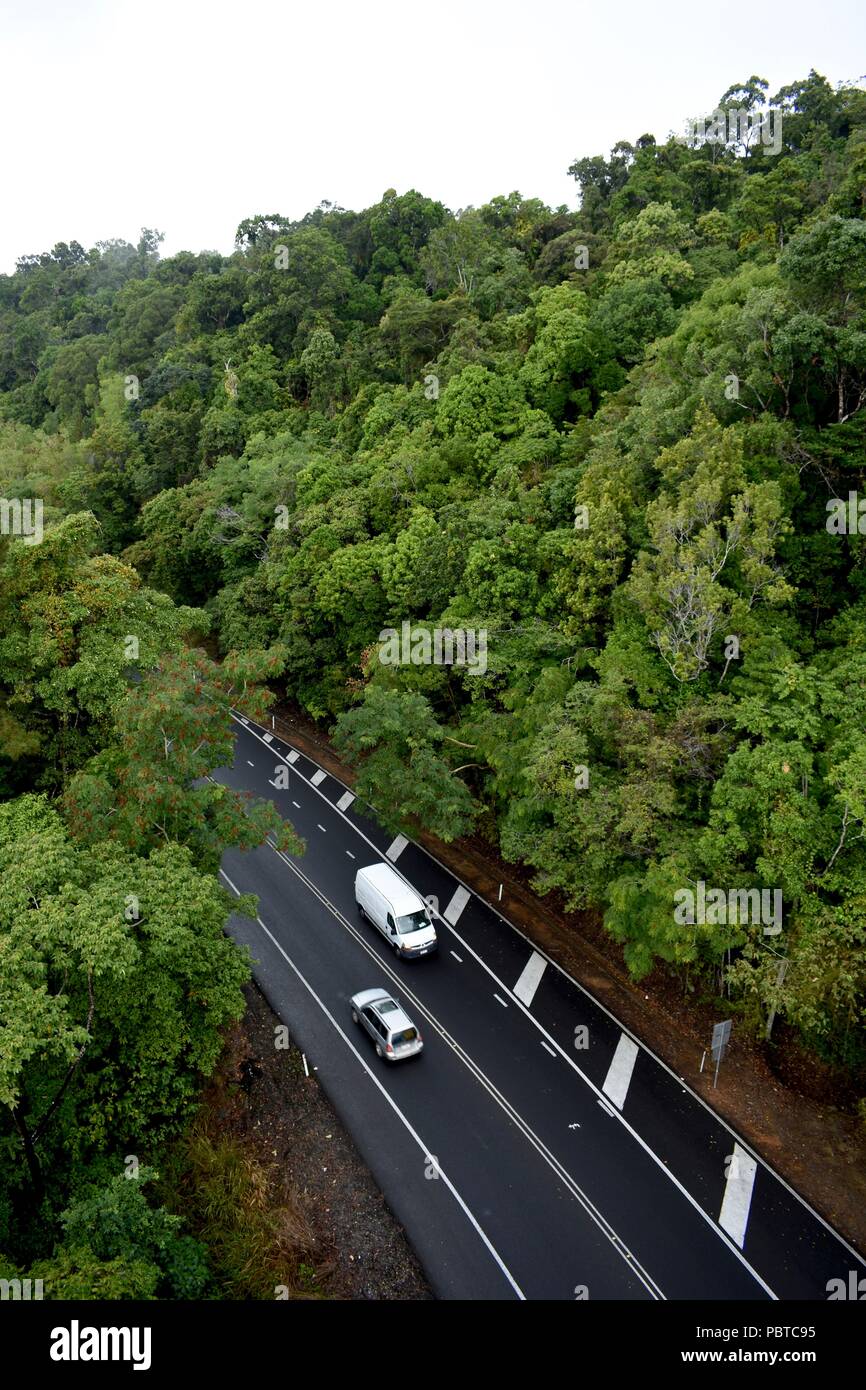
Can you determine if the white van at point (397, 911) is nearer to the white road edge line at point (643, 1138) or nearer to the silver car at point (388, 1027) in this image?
the white road edge line at point (643, 1138)

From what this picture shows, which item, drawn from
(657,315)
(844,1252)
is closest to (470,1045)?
(844,1252)

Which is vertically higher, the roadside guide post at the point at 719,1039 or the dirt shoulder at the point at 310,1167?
the roadside guide post at the point at 719,1039

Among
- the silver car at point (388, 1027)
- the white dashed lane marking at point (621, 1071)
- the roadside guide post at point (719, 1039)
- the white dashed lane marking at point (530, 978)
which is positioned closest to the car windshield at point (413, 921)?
the silver car at point (388, 1027)

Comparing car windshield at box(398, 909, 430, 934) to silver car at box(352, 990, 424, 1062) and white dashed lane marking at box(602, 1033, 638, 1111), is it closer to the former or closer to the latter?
silver car at box(352, 990, 424, 1062)

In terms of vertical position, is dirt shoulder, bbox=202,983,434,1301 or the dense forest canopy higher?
the dense forest canopy

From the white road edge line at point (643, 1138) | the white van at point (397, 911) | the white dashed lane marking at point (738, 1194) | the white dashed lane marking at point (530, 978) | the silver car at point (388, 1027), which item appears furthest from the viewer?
the white van at point (397, 911)

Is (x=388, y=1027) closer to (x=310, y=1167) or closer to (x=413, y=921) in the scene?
(x=310, y=1167)

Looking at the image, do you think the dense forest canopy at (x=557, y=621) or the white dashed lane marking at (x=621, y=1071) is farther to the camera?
the white dashed lane marking at (x=621, y=1071)

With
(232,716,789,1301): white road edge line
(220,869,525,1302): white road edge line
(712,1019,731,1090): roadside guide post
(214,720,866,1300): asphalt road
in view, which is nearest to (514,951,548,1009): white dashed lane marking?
(214,720,866,1300): asphalt road
